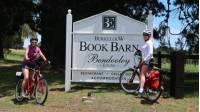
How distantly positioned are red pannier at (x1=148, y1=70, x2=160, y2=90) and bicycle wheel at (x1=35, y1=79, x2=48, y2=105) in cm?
271

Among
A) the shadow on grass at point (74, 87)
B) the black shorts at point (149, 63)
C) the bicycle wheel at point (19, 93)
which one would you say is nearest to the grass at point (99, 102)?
the shadow on grass at point (74, 87)

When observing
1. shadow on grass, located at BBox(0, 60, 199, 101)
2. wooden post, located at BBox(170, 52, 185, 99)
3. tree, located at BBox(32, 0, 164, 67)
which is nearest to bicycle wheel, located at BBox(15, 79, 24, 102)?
shadow on grass, located at BBox(0, 60, 199, 101)

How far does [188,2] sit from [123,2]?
97.9 inches

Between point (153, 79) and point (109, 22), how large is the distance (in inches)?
113

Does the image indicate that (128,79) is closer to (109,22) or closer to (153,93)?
(153,93)

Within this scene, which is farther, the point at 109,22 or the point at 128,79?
the point at 109,22

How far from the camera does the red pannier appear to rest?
552 inches

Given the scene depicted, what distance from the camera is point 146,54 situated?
14.1 metres

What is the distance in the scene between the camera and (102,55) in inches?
634

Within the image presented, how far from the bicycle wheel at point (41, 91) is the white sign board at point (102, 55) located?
7.49 ft

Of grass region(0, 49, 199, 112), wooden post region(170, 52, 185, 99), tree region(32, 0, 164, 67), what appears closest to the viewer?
grass region(0, 49, 199, 112)


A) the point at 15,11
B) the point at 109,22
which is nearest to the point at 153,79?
the point at 109,22

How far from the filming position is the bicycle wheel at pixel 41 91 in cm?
1393

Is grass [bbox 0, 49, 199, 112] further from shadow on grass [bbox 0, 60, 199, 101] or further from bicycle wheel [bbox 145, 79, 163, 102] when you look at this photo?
bicycle wheel [bbox 145, 79, 163, 102]
